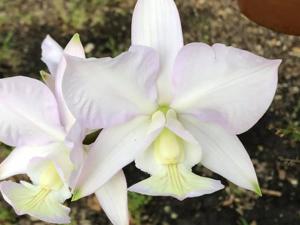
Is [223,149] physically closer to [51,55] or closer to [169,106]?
[169,106]

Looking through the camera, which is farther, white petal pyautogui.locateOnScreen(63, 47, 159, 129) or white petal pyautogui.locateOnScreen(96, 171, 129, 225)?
white petal pyautogui.locateOnScreen(96, 171, 129, 225)

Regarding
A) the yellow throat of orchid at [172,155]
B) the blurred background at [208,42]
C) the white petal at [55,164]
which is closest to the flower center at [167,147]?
the yellow throat of orchid at [172,155]

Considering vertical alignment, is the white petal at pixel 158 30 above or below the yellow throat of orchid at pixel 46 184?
above

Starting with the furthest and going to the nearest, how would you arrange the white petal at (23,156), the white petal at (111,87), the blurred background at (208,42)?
the blurred background at (208,42) → the white petal at (23,156) → the white petal at (111,87)

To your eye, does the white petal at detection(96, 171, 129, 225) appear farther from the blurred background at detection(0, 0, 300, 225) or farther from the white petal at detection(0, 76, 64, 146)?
the blurred background at detection(0, 0, 300, 225)

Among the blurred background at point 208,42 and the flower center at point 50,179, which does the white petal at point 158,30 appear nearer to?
the flower center at point 50,179

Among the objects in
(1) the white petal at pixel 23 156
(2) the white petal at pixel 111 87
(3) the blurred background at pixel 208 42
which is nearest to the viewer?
(2) the white petal at pixel 111 87

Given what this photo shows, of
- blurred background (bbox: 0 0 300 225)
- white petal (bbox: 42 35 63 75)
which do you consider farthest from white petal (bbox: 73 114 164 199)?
blurred background (bbox: 0 0 300 225)

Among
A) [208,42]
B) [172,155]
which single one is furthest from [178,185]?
[208,42]
